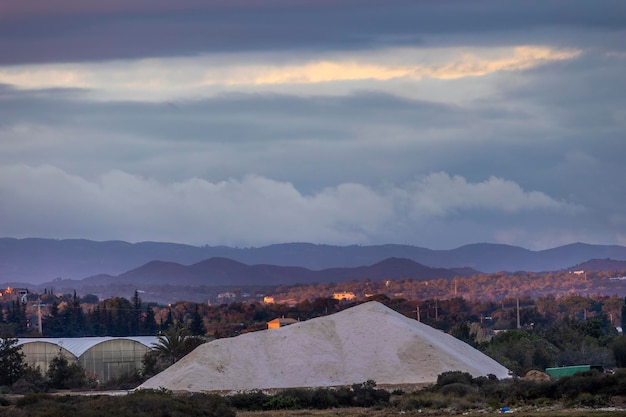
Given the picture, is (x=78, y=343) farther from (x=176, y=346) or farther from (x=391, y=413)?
(x=391, y=413)

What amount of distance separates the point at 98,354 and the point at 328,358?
104 feet

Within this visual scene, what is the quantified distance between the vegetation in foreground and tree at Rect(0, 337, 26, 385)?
2481 centimetres

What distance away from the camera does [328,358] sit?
221 ft

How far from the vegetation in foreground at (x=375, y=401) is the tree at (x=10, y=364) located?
24810 mm

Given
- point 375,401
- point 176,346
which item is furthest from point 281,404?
point 176,346

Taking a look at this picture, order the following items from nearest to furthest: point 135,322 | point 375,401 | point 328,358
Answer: point 375,401
point 328,358
point 135,322

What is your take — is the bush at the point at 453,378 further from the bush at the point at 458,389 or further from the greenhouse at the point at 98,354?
the greenhouse at the point at 98,354

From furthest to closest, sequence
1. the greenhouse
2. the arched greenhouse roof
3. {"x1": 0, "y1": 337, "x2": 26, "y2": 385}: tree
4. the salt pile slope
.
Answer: the arched greenhouse roof → the greenhouse → {"x1": 0, "y1": 337, "x2": 26, "y2": 385}: tree → the salt pile slope

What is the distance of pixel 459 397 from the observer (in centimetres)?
5312

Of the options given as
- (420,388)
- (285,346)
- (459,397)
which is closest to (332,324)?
(285,346)

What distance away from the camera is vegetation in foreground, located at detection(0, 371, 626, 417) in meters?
43.6

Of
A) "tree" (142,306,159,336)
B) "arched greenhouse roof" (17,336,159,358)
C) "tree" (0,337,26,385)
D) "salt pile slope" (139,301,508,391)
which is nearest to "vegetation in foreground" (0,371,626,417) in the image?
"salt pile slope" (139,301,508,391)

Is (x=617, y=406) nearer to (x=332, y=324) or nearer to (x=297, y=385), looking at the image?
(x=297, y=385)

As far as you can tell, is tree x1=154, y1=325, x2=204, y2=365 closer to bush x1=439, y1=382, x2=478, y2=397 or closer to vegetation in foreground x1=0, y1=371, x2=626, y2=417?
vegetation in foreground x1=0, y1=371, x2=626, y2=417
